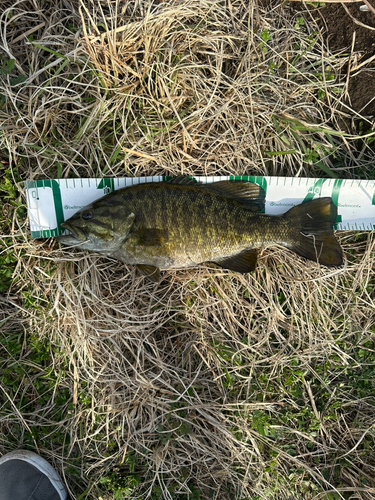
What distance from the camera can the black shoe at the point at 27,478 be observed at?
118 inches

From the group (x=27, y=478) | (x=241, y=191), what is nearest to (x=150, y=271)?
(x=241, y=191)

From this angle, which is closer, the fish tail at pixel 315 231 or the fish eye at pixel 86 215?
the fish eye at pixel 86 215

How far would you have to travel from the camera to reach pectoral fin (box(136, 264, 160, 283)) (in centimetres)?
294

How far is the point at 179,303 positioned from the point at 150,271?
0.48 meters

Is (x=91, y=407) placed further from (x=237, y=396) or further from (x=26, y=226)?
(x=26, y=226)

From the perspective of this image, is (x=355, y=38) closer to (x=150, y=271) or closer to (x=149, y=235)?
(x=149, y=235)

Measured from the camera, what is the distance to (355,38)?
3.30 metres

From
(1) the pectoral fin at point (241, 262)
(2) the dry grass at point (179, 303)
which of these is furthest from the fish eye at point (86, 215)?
(1) the pectoral fin at point (241, 262)

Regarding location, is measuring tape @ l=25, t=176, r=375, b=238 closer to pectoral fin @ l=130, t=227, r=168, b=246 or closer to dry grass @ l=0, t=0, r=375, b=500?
dry grass @ l=0, t=0, r=375, b=500

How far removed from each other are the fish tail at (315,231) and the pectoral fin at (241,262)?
384 millimetres

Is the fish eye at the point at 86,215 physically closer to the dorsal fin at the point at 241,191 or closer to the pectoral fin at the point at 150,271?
the pectoral fin at the point at 150,271

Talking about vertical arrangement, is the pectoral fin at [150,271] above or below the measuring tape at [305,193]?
below

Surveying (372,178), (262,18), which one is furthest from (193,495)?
(262,18)

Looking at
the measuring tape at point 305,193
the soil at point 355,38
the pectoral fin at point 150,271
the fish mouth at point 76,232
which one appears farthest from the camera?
the soil at point 355,38
